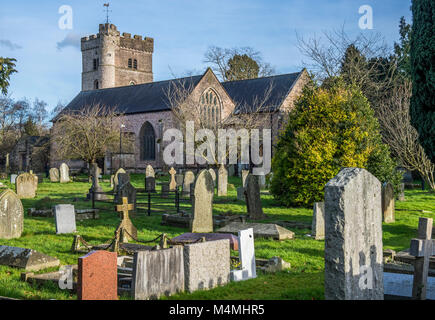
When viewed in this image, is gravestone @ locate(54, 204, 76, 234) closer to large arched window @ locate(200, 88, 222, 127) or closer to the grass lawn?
the grass lawn

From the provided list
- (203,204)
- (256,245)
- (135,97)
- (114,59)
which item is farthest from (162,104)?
(256,245)

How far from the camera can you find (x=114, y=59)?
2343 inches

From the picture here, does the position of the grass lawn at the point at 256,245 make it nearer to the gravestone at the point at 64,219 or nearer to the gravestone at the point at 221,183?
the gravestone at the point at 64,219

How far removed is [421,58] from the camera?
9875 mm

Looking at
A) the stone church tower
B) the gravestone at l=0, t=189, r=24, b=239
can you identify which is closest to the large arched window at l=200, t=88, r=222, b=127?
the stone church tower

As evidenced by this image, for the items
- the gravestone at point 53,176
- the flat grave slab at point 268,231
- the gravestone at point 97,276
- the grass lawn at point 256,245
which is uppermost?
the gravestone at point 53,176

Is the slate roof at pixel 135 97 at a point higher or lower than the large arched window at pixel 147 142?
higher

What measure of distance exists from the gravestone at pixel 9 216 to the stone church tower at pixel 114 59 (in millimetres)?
49715

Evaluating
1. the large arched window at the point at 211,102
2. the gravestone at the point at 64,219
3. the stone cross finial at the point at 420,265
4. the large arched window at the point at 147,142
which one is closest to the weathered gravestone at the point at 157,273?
the stone cross finial at the point at 420,265

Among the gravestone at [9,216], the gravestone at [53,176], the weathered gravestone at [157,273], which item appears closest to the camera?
the weathered gravestone at [157,273]

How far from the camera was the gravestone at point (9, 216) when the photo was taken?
428 inches

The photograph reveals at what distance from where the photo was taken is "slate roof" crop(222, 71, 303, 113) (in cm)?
3962

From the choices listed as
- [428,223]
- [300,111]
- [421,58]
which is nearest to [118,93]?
[300,111]

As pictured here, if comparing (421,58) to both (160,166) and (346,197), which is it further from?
(160,166)
